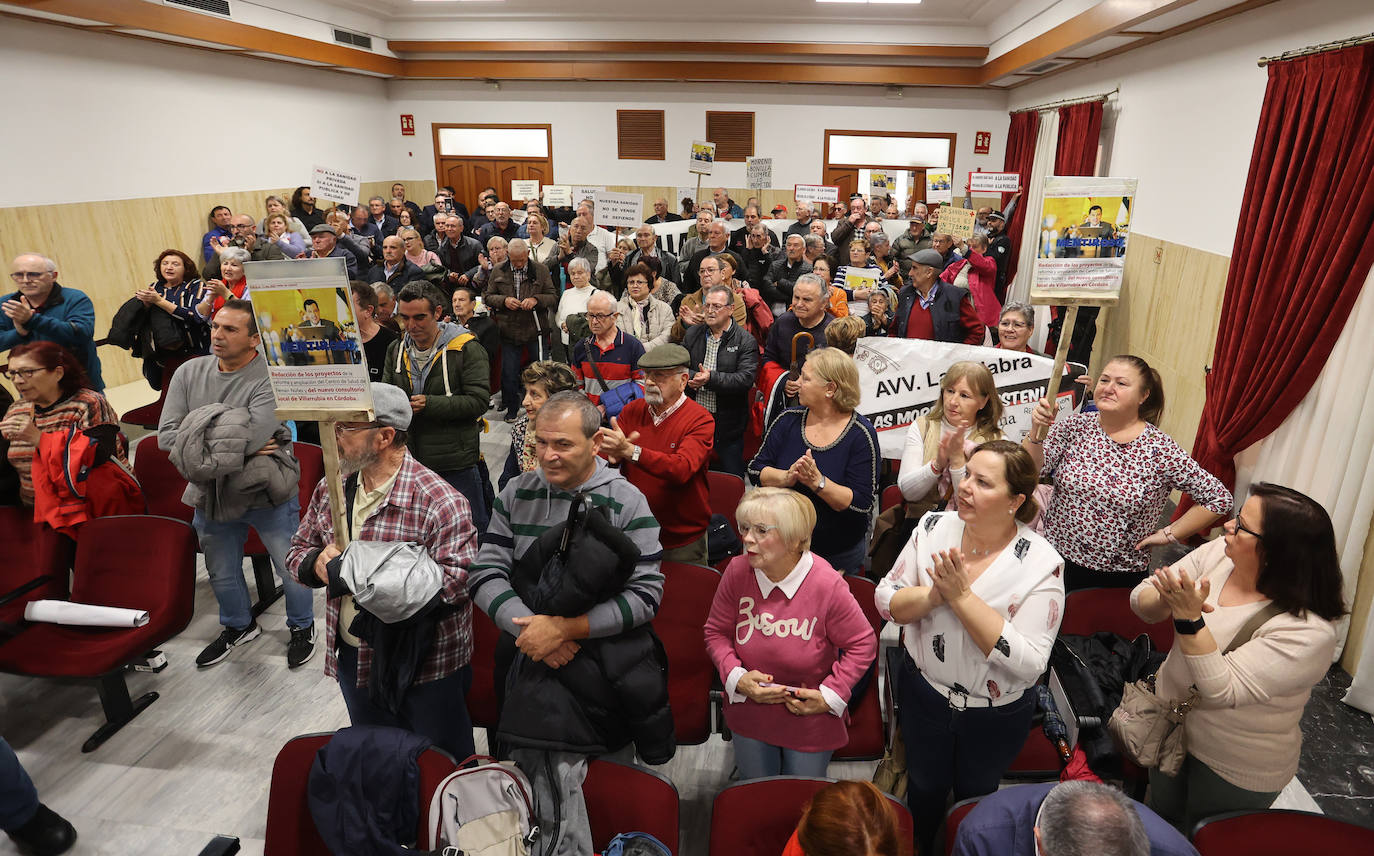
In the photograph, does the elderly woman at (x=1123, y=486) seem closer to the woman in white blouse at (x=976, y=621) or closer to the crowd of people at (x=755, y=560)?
the crowd of people at (x=755, y=560)

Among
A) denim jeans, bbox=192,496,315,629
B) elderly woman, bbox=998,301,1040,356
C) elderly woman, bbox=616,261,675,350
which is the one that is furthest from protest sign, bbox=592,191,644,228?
denim jeans, bbox=192,496,315,629

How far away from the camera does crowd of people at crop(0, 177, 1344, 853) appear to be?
213 cm

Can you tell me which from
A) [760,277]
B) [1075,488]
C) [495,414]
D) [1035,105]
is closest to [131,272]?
[495,414]

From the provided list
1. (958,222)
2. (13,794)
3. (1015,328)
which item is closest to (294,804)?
(13,794)

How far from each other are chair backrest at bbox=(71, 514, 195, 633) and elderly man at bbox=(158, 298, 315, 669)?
0.67ft

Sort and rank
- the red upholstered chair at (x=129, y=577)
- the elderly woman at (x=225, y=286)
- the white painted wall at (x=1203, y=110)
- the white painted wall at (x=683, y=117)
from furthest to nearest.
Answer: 1. the white painted wall at (x=683, y=117)
2. the elderly woman at (x=225, y=286)
3. the white painted wall at (x=1203, y=110)
4. the red upholstered chair at (x=129, y=577)

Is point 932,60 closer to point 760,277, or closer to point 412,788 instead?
point 760,277

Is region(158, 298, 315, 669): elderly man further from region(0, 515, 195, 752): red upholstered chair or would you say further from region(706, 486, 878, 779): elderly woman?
region(706, 486, 878, 779): elderly woman

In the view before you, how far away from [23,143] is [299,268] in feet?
26.3

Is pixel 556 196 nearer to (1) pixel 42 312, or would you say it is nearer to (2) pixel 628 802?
(1) pixel 42 312

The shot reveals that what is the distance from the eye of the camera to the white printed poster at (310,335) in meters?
2.26

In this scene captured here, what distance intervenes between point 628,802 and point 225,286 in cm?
546

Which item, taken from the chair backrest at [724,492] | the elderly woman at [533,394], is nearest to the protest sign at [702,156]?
the chair backrest at [724,492]

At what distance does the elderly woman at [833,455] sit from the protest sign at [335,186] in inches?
238
